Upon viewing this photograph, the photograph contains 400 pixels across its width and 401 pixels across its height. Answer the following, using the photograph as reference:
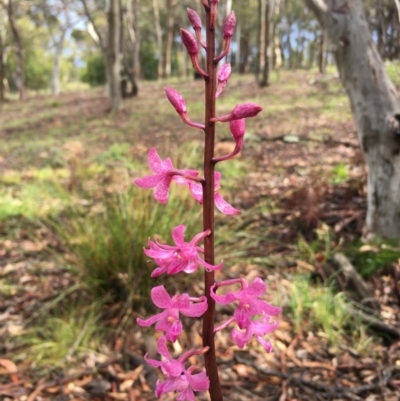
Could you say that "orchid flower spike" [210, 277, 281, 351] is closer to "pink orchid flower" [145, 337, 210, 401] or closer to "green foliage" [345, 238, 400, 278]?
"pink orchid flower" [145, 337, 210, 401]

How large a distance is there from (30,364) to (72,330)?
33 centimetres

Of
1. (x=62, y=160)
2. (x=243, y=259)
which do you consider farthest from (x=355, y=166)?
(x=62, y=160)

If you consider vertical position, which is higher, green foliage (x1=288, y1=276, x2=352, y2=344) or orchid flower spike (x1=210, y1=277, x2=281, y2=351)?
orchid flower spike (x1=210, y1=277, x2=281, y2=351)

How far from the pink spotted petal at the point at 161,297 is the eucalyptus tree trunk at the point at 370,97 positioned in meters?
3.11

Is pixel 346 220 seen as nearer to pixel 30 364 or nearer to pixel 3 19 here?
pixel 30 364

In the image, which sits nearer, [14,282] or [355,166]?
[14,282]

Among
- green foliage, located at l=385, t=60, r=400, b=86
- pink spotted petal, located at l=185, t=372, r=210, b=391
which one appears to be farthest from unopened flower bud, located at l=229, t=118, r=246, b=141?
green foliage, located at l=385, t=60, r=400, b=86

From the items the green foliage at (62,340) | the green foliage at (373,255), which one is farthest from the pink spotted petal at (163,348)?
Answer: the green foliage at (373,255)

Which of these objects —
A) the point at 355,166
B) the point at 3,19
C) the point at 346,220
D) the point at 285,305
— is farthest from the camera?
the point at 3,19

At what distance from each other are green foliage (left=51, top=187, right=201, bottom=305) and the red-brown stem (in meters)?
2.09


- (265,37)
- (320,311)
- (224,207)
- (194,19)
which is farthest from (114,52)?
(224,207)

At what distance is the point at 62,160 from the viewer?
7992mm

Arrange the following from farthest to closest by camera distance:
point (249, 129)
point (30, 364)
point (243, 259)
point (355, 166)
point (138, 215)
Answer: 1. point (249, 129)
2. point (355, 166)
3. point (243, 259)
4. point (138, 215)
5. point (30, 364)

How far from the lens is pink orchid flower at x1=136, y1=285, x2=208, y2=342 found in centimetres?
100
